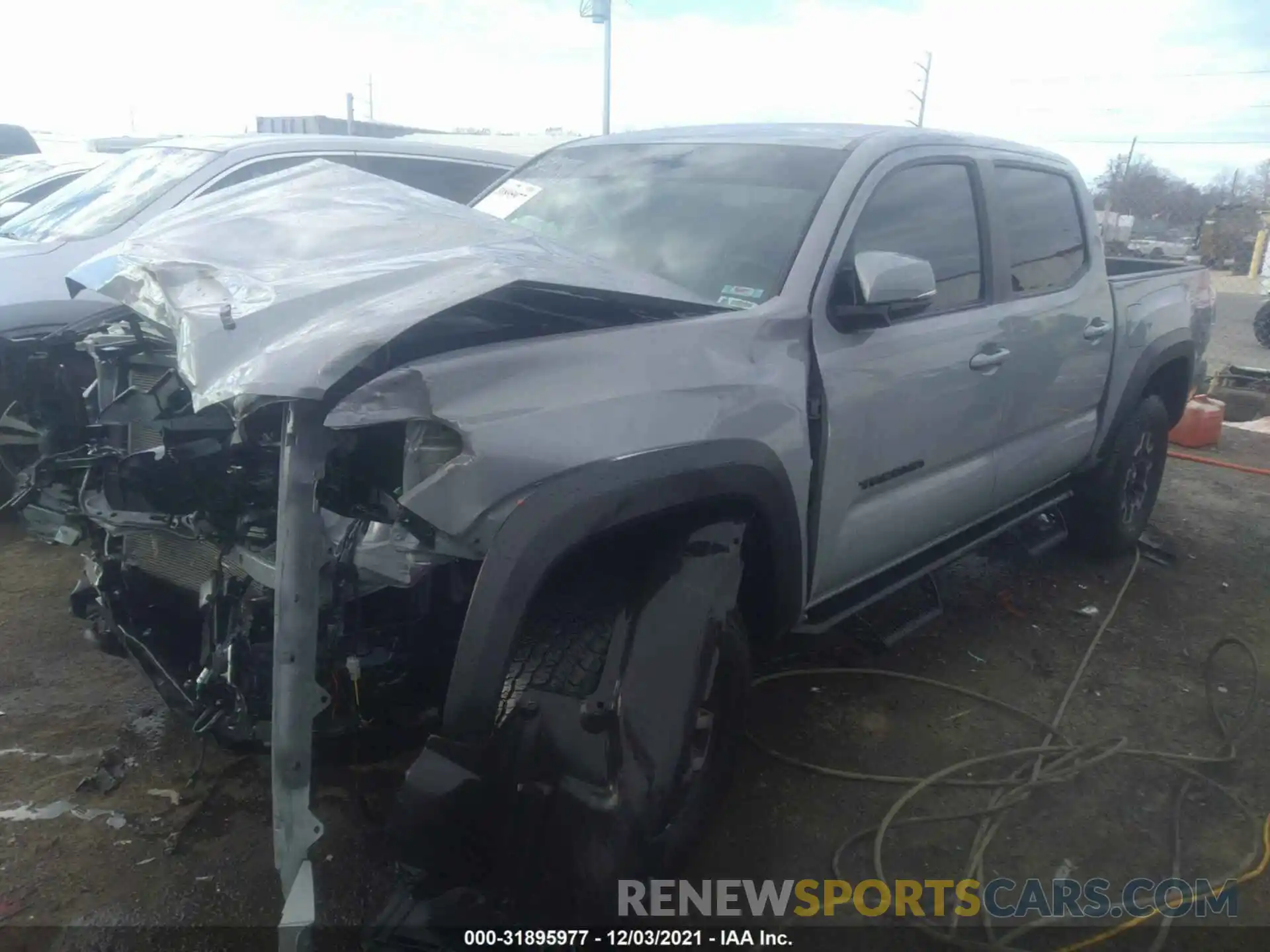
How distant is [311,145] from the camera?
5848 millimetres

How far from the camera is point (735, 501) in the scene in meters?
2.48

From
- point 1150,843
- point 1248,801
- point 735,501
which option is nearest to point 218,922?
point 735,501

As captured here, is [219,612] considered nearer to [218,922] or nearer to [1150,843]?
[218,922]

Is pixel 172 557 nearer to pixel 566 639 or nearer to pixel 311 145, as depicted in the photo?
pixel 566 639

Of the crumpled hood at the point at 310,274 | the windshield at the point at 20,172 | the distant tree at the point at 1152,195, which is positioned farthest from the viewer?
the distant tree at the point at 1152,195

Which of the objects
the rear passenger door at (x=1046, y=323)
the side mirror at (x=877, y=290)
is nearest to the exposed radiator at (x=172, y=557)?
the side mirror at (x=877, y=290)

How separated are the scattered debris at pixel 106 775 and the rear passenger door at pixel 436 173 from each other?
4112 mm

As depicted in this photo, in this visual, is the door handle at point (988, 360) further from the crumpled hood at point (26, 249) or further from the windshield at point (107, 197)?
the crumpled hood at point (26, 249)

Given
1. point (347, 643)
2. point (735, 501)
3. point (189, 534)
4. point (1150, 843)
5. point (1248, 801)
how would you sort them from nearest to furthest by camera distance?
point (347, 643)
point (189, 534)
point (735, 501)
point (1150, 843)
point (1248, 801)

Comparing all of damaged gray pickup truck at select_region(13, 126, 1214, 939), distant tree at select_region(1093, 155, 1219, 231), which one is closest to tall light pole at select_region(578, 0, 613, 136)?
damaged gray pickup truck at select_region(13, 126, 1214, 939)

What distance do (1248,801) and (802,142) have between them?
2.56 metres

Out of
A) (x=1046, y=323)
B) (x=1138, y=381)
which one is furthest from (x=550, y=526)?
(x=1138, y=381)

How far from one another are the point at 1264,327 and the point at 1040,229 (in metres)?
15.3

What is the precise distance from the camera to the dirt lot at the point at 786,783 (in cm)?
253
